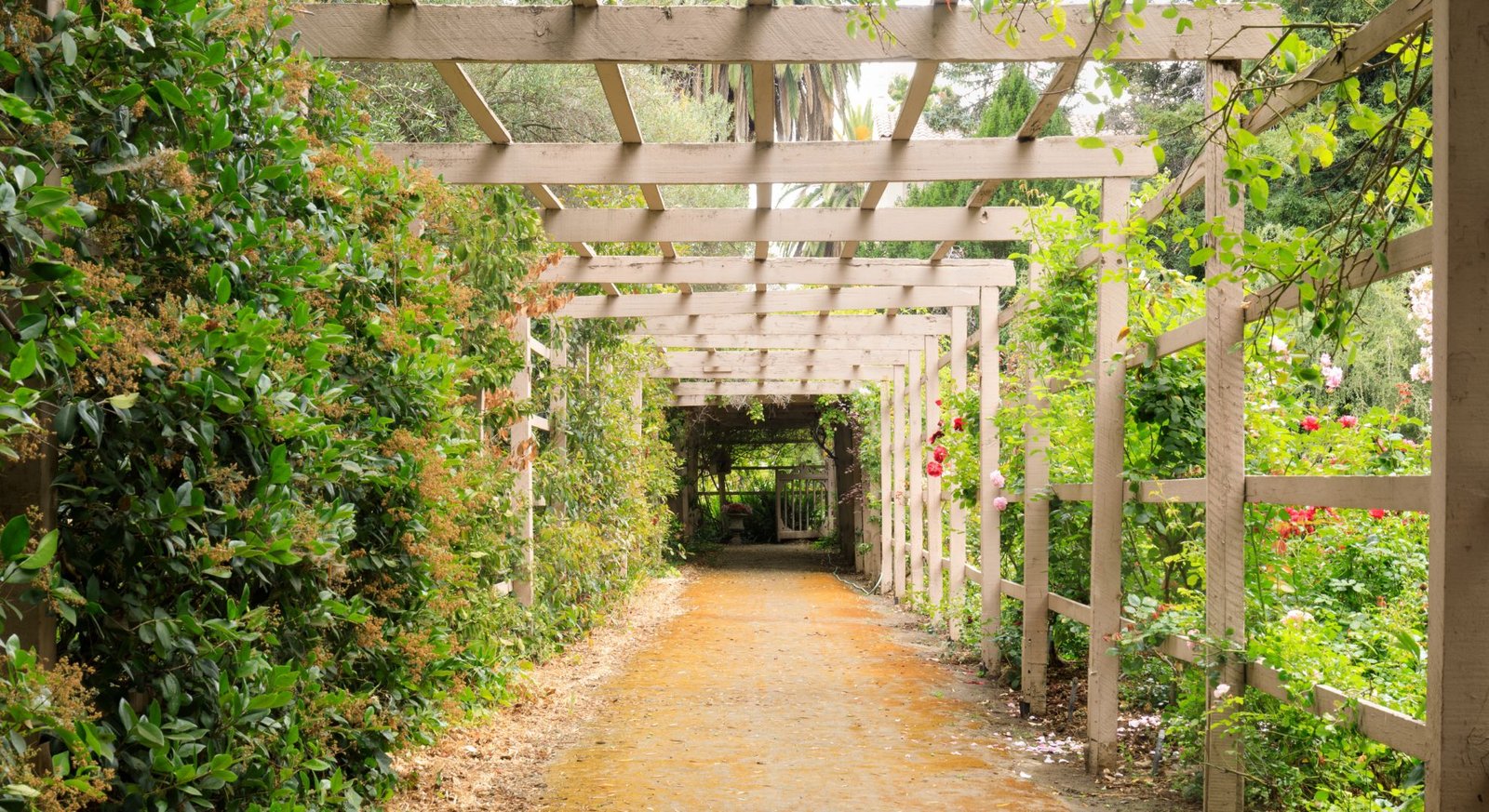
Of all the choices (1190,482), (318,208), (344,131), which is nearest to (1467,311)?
(1190,482)

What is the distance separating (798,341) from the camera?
12.3m

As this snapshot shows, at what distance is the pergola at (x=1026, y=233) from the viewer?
2.08 metres

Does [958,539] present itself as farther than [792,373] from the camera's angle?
No

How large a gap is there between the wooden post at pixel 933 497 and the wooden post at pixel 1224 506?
19.6 feet

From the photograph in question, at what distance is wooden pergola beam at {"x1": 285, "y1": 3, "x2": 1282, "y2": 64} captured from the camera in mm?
4141

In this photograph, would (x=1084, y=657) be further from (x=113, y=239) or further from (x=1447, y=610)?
(x=113, y=239)

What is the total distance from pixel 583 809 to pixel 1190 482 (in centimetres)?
251

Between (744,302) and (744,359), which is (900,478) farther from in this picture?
(744,302)

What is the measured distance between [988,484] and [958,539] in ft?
4.88

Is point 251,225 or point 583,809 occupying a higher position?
point 251,225

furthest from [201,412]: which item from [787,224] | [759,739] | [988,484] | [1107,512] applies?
[988,484]

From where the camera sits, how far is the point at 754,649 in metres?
9.59

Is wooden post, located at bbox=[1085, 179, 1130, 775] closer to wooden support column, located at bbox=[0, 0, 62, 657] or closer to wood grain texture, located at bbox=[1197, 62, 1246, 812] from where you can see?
wood grain texture, located at bbox=[1197, 62, 1246, 812]

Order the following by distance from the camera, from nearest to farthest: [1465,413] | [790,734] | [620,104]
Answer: [1465,413] → [620,104] → [790,734]
